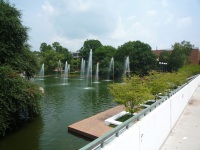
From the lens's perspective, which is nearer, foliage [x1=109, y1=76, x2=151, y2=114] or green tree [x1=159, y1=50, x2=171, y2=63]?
A: foliage [x1=109, y1=76, x2=151, y2=114]

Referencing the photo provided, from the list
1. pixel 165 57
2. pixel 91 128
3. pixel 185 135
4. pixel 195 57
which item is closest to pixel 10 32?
pixel 91 128

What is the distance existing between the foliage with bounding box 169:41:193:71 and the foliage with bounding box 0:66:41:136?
156ft

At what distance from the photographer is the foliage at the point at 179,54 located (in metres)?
52.6

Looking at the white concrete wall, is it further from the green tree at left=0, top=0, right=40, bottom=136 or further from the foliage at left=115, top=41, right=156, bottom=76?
the foliage at left=115, top=41, right=156, bottom=76

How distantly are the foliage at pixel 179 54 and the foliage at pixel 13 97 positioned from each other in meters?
47.5

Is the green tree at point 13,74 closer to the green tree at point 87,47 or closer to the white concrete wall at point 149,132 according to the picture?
the white concrete wall at point 149,132

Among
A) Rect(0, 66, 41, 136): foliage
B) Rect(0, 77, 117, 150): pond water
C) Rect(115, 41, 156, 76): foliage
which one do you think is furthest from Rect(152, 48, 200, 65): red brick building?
Rect(0, 66, 41, 136): foliage

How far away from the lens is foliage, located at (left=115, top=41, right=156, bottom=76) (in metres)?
49.9

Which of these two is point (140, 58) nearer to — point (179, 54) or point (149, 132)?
point (179, 54)

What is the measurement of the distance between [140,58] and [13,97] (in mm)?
42985

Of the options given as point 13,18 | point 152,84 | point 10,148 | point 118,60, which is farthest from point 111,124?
point 118,60

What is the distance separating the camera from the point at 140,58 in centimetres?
5028

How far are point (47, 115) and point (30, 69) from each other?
3406 mm

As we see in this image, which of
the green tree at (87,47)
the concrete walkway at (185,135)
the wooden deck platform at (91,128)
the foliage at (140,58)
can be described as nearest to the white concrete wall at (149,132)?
the concrete walkway at (185,135)
